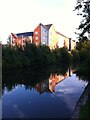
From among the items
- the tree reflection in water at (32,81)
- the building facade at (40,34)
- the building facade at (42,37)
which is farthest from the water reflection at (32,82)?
the building facade at (40,34)

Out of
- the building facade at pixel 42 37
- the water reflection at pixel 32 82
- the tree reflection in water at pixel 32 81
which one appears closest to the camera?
the water reflection at pixel 32 82

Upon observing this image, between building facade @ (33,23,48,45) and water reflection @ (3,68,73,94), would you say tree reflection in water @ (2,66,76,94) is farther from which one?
building facade @ (33,23,48,45)

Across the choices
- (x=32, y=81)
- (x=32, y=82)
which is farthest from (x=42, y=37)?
(x=32, y=82)

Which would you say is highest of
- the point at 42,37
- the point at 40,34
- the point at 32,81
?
the point at 40,34

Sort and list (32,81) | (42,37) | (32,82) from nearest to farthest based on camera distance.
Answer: (32,82) < (32,81) < (42,37)

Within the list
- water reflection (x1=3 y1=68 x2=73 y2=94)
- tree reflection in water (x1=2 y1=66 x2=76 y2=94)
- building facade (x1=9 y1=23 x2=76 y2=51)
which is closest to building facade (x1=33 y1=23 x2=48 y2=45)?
building facade (x1=9 y1=23 x2=76 y2=51)

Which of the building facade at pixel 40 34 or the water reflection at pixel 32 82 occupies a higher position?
the building facade at pixel 40 34

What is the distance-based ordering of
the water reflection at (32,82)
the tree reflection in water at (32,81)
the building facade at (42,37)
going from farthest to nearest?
1. the building facade at (42,37)
2. the tree reflection in water at (32,81)
3. the water reflection at (32,82)

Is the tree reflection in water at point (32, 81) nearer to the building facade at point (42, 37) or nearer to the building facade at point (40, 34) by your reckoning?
the building facade at point (42, 37)

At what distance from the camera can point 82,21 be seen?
2897 cm

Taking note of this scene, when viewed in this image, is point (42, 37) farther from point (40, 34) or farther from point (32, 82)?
point (32, 82)

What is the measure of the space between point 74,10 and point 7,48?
26492 millimetres

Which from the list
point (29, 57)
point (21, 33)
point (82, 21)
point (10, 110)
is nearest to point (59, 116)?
point (10, 110)

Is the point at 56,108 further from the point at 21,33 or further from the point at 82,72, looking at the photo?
the point at 21,33
